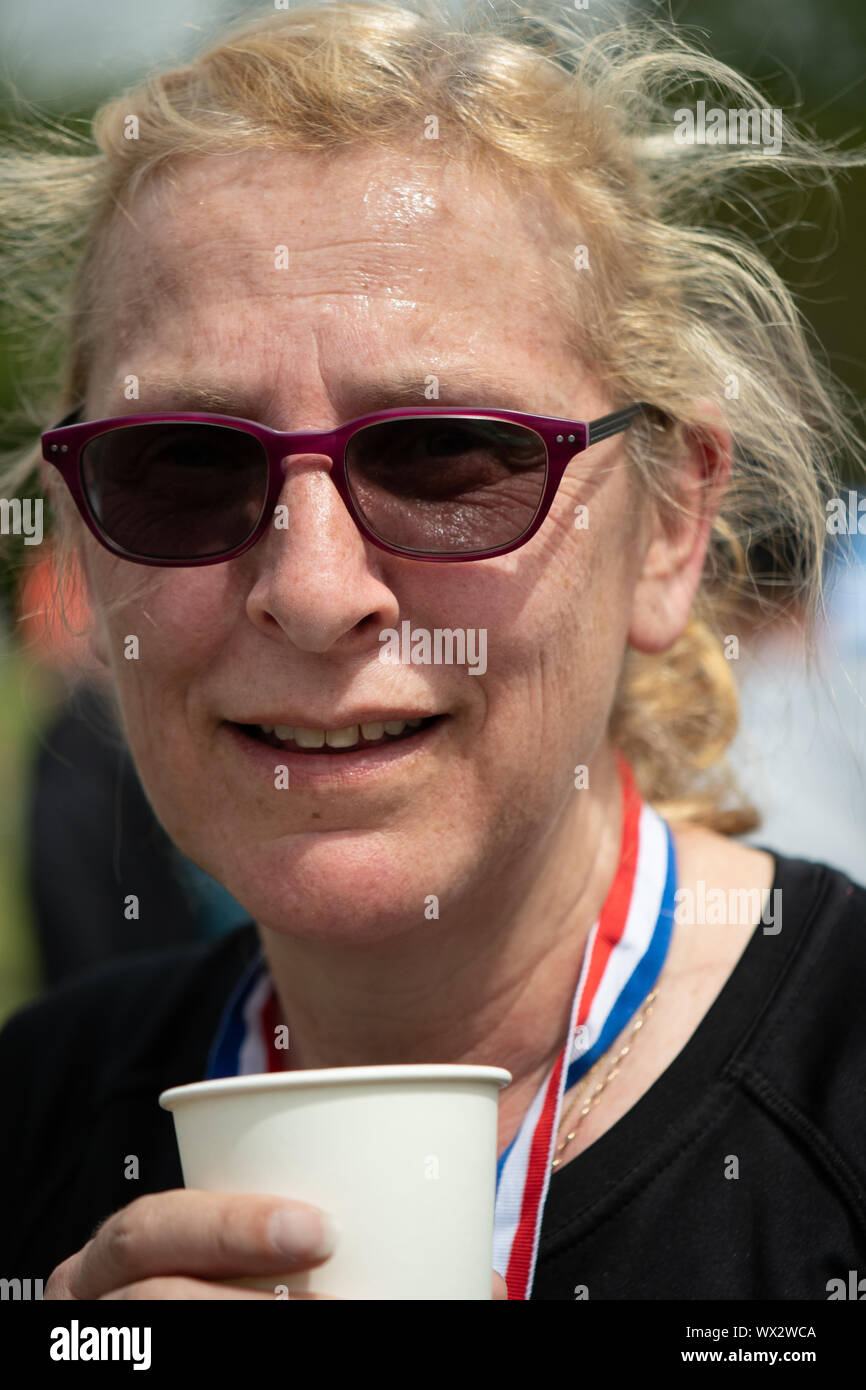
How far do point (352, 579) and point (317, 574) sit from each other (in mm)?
48

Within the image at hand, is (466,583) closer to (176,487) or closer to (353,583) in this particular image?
(353,583)

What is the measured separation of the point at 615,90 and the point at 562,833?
125 centimetres

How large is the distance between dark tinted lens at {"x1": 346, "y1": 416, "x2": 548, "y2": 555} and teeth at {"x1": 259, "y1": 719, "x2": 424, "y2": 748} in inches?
10.0

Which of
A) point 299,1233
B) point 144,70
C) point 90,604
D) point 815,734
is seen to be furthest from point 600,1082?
point 144,70

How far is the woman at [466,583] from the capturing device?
172 cm

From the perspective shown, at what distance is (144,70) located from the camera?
2281 mm

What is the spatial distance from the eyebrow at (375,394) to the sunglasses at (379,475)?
33 millimetres

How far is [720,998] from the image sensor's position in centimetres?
190

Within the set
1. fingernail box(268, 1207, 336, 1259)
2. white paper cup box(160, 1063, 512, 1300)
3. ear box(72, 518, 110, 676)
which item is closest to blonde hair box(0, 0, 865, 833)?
ear box(72, 518, 110, 676)

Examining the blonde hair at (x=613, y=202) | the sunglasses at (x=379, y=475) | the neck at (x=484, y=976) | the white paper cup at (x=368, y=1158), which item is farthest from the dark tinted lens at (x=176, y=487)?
the white paper cup at (x=368, y=1158)
